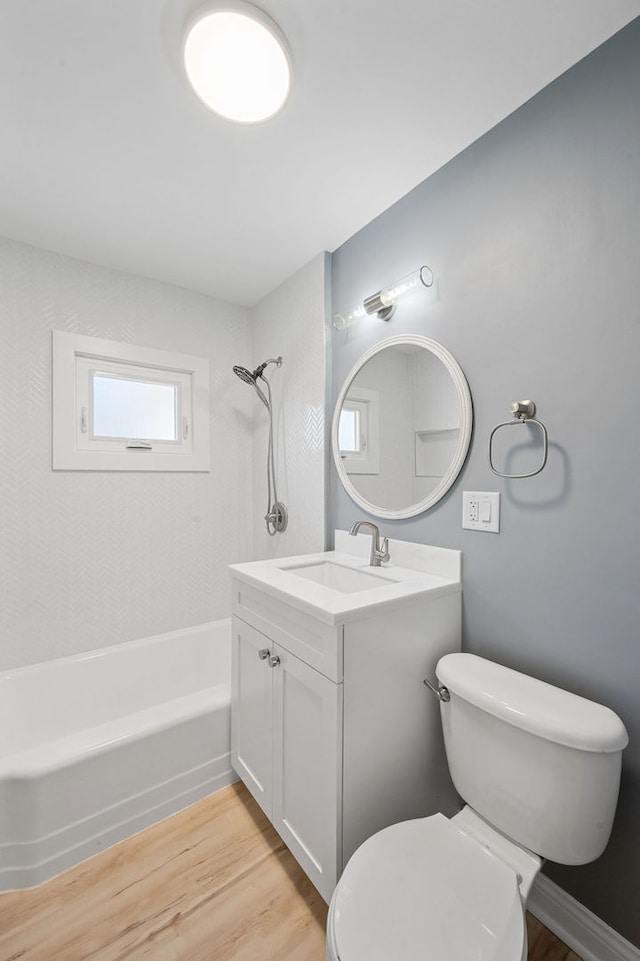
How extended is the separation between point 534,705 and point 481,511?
562 mm

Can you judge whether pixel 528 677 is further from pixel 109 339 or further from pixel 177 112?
pixel 109 339

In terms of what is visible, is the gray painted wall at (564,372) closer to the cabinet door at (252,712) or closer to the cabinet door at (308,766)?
the cabinet door at (308,766)

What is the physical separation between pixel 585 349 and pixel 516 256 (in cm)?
39

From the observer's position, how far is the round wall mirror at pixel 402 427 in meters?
1.42

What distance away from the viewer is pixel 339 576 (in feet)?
5.61

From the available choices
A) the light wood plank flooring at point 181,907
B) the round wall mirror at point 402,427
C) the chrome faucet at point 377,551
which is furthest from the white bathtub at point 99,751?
the round wall mirror at point 402,427

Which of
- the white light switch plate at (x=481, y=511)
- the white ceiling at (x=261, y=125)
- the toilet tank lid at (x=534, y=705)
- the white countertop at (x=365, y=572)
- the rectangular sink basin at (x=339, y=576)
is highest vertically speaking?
the white ceiling at (x=261, y=125)

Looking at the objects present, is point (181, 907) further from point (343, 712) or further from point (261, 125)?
point (261, 125)

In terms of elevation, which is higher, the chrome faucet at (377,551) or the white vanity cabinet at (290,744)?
the chrome faucet at (377,551)

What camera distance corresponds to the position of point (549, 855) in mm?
953

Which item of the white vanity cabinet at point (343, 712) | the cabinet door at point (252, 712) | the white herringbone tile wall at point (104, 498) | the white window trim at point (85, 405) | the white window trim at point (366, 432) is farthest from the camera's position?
the white window trim at point (85, 405)

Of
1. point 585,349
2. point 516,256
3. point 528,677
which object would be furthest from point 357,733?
point 516,256

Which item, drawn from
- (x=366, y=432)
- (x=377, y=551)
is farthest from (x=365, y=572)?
(x=366, y=432)

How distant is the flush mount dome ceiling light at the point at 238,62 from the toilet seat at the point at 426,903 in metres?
2.02
